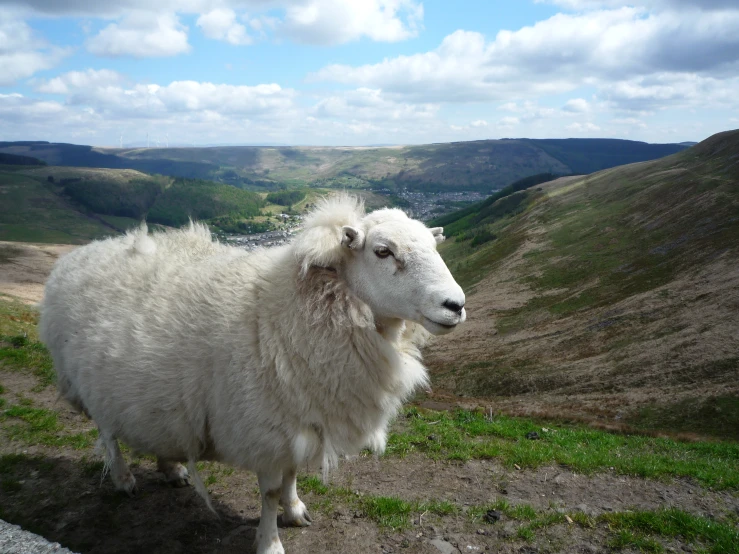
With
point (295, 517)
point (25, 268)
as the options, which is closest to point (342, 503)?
point (295, 517)

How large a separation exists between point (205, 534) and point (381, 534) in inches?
107

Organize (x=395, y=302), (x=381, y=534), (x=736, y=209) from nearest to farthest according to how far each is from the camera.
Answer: (x=395, y=302)
(x=381, y=534)
(x=736, y=209)

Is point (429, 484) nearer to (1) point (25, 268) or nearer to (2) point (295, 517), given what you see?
(2) point (295, 517)

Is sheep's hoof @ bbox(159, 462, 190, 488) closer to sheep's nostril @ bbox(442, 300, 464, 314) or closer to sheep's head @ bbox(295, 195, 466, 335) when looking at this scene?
sheep's head @ bbox(295, 195, 466, 335)

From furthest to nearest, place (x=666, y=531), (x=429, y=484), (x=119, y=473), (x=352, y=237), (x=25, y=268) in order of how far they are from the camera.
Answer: (x=25, y=268)
(x=429, y=484)
(x=119, y=473)
(x=666, y=531)
(x=352, y=237)

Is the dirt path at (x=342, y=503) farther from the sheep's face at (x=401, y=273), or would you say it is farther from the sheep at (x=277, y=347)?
the sheep's face at (x=401, y=273)

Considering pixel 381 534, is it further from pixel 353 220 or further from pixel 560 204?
pixel 560 204

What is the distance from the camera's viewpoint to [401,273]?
5766 mm

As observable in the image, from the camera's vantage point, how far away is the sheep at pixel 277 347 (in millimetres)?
5883

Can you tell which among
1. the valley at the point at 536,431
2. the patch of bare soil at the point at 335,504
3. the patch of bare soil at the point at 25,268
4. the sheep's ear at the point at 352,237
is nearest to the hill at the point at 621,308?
the valley at the point at 536,431

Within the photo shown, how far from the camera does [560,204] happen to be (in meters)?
120

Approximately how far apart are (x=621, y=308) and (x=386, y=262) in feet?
181

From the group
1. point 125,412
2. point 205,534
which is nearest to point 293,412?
point 125,412

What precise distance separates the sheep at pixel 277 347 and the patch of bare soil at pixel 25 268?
69916 millimetres
